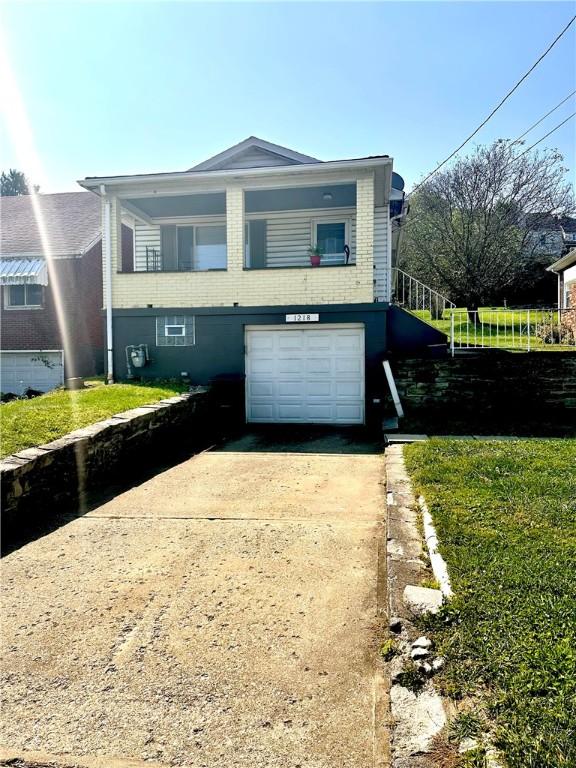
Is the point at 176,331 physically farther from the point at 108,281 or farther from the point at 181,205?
the point at 181,205

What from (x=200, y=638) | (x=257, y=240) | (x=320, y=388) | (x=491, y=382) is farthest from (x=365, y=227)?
(x=200, y=638)

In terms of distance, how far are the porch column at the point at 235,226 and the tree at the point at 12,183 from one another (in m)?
42.1

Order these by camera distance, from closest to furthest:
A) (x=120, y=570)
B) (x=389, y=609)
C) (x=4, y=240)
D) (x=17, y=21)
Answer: (x=389, y=609)
(x=120, y=570)
(x=17, y=21)
(x=4, y=240)

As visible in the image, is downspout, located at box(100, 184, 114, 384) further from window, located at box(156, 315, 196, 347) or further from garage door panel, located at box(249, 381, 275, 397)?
garage door panel, located at box(249, 381, 275, 397)

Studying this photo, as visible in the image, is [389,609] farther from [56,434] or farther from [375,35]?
[375,35]

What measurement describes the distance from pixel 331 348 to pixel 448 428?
3.12m

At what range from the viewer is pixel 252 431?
986 cm

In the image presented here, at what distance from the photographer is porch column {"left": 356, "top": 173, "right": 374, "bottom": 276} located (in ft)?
32.8

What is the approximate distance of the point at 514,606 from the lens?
2461 mm

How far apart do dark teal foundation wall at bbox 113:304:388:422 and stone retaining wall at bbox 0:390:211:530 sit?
2.29m

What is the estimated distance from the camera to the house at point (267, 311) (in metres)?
10.2

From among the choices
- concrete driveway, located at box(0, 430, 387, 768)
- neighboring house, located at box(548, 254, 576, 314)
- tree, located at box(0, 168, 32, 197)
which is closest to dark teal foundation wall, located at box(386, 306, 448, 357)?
concrete driveway, located at box(0, 430, 387, 768)

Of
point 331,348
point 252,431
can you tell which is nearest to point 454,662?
point 252,431

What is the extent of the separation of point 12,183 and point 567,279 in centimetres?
4580
